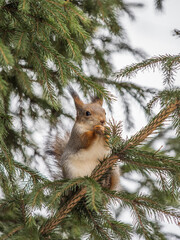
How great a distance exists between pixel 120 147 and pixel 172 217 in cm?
26

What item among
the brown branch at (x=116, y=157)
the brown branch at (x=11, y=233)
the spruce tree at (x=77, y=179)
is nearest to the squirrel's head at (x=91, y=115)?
the spruce tree at (x=77, y=179)

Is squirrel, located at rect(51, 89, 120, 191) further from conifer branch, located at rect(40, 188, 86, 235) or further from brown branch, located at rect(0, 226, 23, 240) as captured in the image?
brown branch, located at rect(0, 226, 23, 240)

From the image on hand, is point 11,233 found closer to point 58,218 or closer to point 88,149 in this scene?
point 58,218

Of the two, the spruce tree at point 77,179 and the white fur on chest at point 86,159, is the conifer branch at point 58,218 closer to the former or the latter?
the spruce tree at point 77,179

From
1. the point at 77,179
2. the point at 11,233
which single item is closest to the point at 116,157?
the point at 77,179

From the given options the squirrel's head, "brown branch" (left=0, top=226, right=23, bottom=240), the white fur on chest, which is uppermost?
the squirrel's head

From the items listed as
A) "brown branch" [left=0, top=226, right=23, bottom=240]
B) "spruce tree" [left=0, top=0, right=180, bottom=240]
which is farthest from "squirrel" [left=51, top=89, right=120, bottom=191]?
"brown branch" [left=0, top=226, right=23, bottom=240]

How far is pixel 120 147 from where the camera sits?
2.76ft

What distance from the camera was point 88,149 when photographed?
1272 mm

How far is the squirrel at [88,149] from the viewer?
4.10 feet

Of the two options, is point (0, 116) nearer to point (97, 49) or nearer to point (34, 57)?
point (34, 57)

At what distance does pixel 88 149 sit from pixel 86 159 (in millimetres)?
42

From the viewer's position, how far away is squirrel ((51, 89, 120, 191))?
1251 millimetres

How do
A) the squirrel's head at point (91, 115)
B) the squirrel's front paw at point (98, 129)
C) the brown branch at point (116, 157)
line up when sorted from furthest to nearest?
the squirrel's head at point (91, 115) < the squirrel's front paw at point (98, 129) < the brown branch at point (116, 157)
